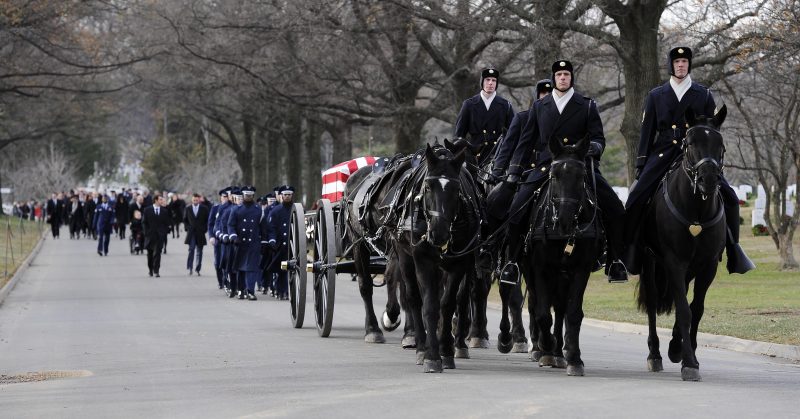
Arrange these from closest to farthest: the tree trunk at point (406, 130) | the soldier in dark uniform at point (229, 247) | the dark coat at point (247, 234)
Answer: the dark coat at point (247, 234) → the soldier in dark uniform at point (229, 247) → the tree trunk at point (406, 130)

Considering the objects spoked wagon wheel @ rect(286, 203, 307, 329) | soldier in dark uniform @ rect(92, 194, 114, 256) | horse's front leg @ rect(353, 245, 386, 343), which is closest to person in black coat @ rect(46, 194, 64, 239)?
soldier in dark uniform @ rect(92, 194, 114, 256)

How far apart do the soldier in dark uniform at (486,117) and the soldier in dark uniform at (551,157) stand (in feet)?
6.93

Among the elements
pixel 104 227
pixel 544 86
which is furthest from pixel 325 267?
pixel 104 227

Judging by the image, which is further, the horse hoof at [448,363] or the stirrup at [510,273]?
the horse hoof at [448,363]

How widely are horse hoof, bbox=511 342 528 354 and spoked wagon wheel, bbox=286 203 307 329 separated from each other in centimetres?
357

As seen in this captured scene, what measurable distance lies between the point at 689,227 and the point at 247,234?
15.5 m

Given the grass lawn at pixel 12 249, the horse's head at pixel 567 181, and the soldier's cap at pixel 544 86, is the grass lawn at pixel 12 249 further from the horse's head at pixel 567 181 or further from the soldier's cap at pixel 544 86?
the horse's head at pixel 567 181

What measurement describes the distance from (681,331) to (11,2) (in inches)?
1085

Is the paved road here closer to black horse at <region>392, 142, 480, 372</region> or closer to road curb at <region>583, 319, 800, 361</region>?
road curb at <region>583, 319, 800, 361</region>

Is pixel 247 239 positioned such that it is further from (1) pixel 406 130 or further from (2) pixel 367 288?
(1) pixel 406 130

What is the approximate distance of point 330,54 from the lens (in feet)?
117

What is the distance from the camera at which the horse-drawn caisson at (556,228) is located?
37.8ft

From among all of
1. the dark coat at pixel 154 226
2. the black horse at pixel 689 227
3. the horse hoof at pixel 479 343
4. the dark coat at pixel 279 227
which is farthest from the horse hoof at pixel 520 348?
the dark coat at pixel 154 226

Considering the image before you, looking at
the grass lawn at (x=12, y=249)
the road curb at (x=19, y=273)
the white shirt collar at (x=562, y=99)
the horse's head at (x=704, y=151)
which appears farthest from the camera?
the grass lawn at (x=12, y=249)
